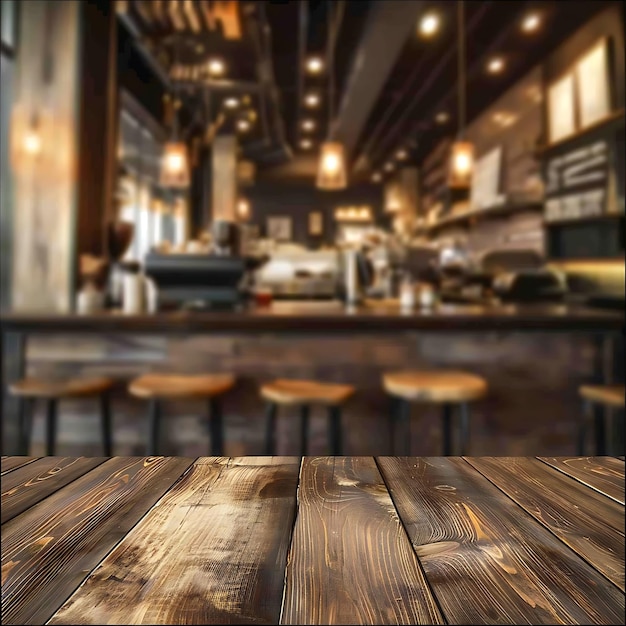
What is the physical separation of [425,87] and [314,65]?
1282 mm

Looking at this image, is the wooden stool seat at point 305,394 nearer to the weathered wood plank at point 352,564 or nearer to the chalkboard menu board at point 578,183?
the weathered wood plank at point 352,564

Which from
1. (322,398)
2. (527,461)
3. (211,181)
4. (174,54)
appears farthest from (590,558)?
(211,181)

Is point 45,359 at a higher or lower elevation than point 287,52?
lower

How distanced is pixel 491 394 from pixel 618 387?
1.77 feet

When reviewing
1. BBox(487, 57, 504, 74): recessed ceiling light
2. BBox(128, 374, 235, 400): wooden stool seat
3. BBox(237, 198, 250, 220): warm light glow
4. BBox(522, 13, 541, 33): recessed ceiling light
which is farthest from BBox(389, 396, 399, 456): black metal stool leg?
BBox(237, 198, 250, 220): warm light glow

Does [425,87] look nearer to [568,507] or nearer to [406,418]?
[406,418]

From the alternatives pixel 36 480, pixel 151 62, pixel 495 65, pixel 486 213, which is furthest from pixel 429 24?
pixel 36 480

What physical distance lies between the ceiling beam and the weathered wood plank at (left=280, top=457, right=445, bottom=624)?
426 cm

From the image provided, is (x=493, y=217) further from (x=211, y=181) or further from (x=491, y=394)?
(x=211, y=181)

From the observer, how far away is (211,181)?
30.5 ft

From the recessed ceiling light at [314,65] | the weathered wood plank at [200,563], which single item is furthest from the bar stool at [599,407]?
the recessed ceiling light at [314,65]

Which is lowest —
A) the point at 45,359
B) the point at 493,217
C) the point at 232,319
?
the point at 45,359

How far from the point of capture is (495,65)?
5141 millimetres

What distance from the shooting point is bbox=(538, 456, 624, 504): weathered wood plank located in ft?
3.60
